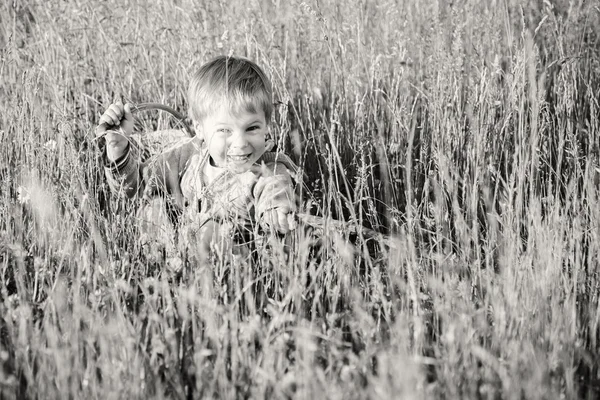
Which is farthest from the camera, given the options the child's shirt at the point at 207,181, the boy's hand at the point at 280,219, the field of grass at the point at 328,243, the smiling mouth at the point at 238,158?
the smiling mouth at the point at 238,158

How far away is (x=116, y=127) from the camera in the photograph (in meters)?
2.69

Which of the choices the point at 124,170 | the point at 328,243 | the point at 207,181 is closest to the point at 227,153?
the point at 207,181

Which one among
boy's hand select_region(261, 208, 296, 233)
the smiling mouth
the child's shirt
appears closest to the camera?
boy's hand select_region(261, 208, 296, 233)

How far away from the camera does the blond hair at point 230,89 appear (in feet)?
8.44

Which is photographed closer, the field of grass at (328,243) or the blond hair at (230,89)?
the field of grass at (328,243)

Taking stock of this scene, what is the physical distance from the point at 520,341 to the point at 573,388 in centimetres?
17

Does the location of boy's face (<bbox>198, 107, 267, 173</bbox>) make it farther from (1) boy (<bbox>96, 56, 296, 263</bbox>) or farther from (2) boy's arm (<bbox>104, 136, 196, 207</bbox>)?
(2) boy's arm (<bbox>104, 136, 196, 207</bbox>)

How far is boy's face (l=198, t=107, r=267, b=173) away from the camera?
8.50 feet

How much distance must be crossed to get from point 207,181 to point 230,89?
0.41 meters

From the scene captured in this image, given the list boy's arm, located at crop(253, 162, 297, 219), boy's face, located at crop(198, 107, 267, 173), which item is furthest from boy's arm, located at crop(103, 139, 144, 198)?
boy's arm, located at crop(253, 162, 297, 219)

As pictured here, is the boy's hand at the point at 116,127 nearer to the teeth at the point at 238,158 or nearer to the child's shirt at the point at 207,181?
the child's shirt at the point at 207,181

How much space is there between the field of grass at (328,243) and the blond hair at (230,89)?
25 cm

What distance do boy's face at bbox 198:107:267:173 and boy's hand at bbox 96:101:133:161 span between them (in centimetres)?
30

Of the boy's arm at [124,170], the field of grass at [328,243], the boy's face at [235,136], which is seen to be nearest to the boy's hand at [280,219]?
the field of grass at [328,243]
